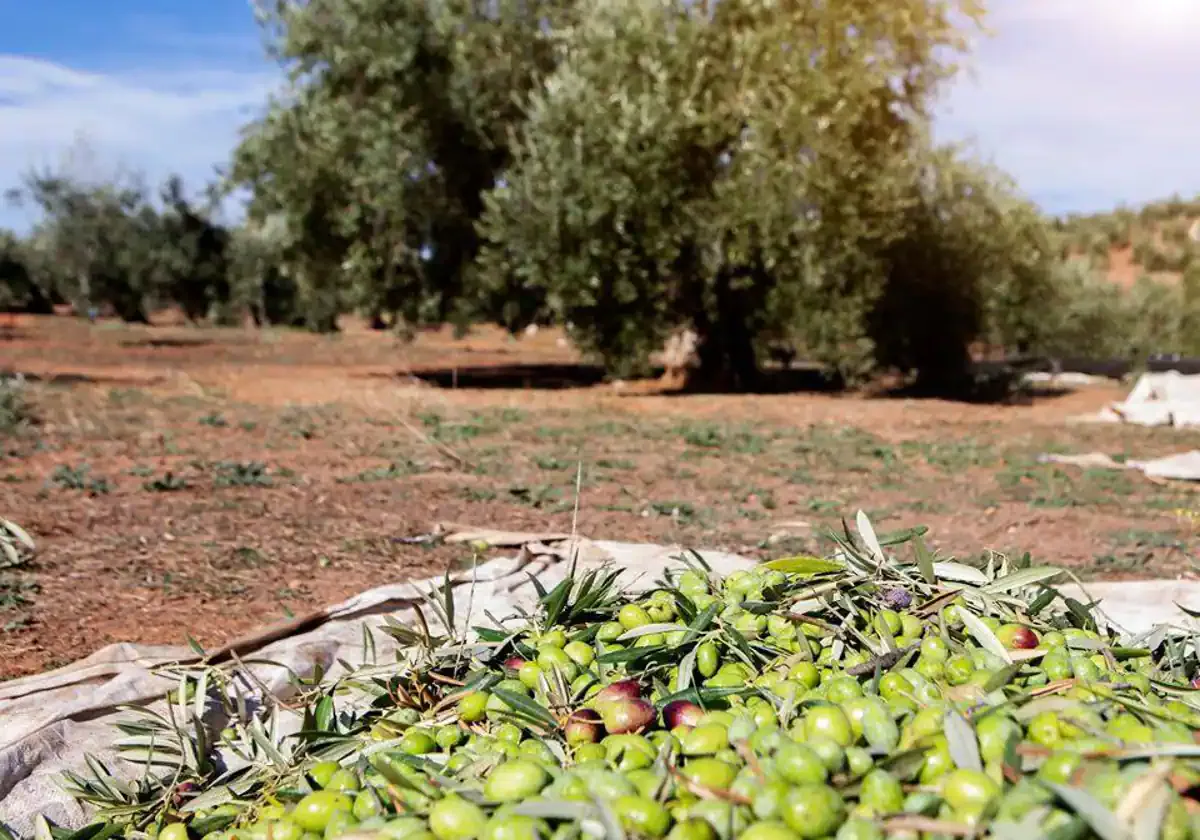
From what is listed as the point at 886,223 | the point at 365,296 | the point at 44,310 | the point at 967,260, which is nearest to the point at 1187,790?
the point at 886,223

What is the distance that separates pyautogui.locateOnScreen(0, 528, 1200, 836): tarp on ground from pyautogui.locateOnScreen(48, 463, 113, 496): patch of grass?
4.05 m

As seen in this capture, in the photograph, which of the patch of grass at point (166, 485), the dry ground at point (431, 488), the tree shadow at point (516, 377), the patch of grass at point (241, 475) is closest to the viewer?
the dry ground at point (431, 488)

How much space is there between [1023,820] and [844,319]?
17.2 meters

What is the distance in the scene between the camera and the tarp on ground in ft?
8.69

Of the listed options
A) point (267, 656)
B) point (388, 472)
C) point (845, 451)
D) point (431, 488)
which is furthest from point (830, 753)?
point (845, 451)

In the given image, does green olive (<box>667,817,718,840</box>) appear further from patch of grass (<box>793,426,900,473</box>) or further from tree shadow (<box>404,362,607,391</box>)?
tree shadow (<box>404,362,607,391</box>)

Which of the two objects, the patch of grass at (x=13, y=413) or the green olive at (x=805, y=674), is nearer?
the green olive at (x=805, y=674)

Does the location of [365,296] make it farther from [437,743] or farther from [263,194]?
[437,743]

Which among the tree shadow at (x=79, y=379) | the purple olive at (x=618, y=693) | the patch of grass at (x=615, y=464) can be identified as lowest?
the patch of grass at (x=615, y=464)

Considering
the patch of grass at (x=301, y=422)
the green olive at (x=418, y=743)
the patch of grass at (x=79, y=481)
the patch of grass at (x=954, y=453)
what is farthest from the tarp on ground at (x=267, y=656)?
the patch of grass at (x=301, y=422)

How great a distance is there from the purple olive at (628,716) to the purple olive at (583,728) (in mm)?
21

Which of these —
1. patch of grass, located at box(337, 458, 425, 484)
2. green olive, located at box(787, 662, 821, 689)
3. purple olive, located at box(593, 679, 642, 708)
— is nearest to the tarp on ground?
purple olive, located at box(593, 679, 642, 708)

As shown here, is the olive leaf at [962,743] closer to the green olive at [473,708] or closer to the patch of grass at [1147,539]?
the green olive at [473,708]

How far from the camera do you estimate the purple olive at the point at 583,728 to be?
215 cm
